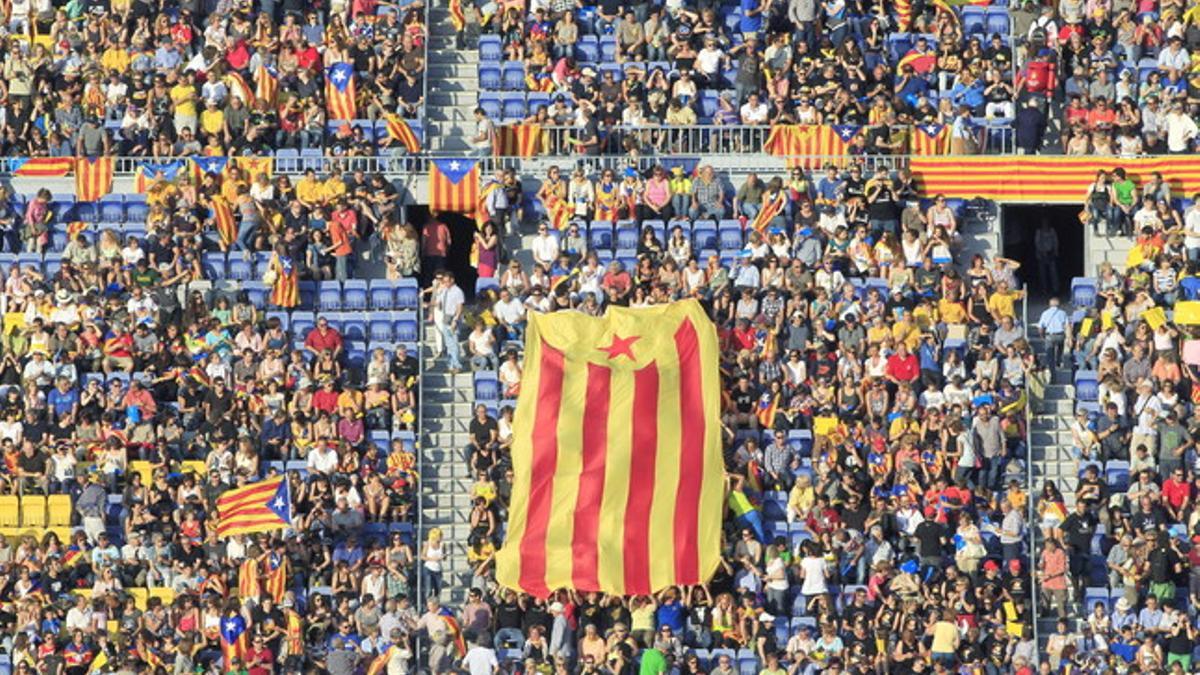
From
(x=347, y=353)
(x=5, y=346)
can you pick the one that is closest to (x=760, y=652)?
(x=347, y=353)

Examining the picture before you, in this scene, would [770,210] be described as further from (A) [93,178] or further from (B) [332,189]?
(A) [93,178]

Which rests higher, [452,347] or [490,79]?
[490,79]

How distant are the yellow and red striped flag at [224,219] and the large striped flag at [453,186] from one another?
2.50m

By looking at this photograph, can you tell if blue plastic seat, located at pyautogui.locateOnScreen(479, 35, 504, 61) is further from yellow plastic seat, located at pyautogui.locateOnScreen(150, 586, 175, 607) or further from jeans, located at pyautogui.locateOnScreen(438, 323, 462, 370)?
yellow plastic seat, located at pyautogui.locateOnScreen(150, 586, 175, 607)

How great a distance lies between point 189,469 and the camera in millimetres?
45250

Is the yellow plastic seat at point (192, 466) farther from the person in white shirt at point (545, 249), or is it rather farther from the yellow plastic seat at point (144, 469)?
the person in white shirt at point (545, 249)

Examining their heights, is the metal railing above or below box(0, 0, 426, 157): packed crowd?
below

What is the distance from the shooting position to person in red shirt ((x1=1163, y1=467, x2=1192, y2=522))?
144ft

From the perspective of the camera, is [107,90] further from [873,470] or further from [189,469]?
[873,470]

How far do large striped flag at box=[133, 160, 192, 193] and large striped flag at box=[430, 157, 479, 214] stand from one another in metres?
3.04

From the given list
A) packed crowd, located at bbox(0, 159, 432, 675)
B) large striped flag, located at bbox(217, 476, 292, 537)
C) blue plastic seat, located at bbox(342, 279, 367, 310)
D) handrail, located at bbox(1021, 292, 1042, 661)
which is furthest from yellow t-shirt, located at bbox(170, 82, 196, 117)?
handrail, located at bbox(1021, 292, 1042, 661)

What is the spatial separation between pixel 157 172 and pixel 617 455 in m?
7.67

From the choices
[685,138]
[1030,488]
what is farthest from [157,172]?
[1030,488]

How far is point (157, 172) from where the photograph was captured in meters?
49.3
